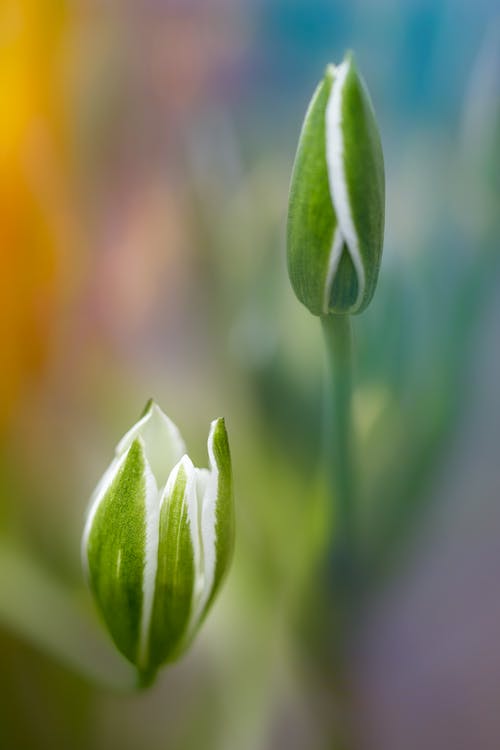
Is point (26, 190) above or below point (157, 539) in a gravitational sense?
above

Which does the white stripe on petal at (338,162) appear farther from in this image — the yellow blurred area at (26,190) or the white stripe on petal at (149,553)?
the yellow blurred area at (26,190)

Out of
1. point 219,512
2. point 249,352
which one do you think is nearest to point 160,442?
point 219,512

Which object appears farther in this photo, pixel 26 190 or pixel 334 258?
pixel 26 190

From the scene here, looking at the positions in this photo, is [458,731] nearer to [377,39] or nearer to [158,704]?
[158,704]

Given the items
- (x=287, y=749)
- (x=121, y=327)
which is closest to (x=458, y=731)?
(x=287, y=749)

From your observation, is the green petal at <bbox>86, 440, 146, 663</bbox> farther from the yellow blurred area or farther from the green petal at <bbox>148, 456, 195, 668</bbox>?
the yellow blurred area

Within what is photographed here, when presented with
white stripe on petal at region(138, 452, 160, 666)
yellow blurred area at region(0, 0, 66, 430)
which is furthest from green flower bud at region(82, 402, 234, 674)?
yellow blurred area at region(0, 0, 66, 430)

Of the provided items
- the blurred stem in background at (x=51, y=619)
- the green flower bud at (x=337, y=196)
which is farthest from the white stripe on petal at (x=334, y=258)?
the blurred stem in background at (x=51, y=619)

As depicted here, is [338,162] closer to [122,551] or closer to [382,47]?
[122,551]
